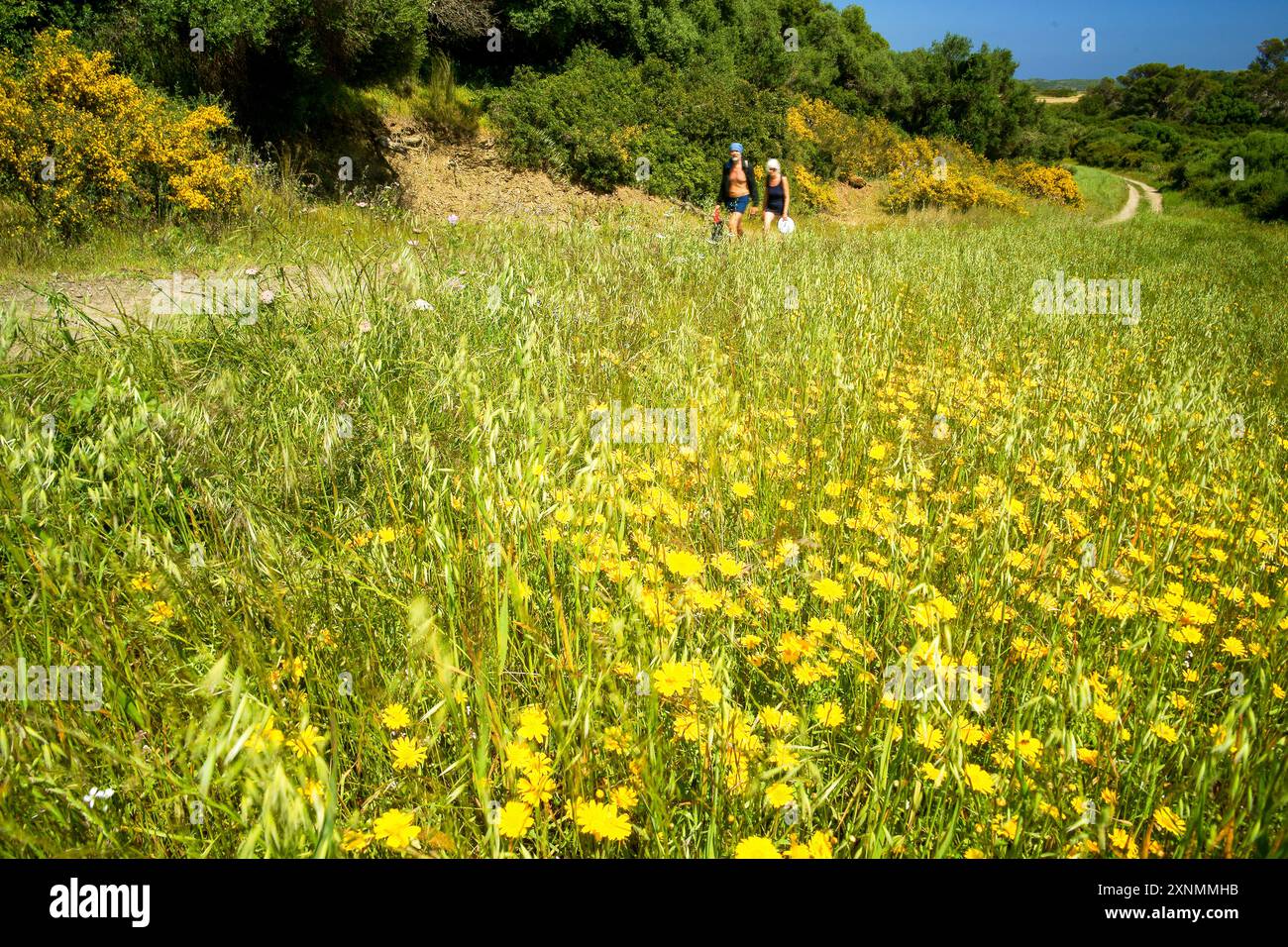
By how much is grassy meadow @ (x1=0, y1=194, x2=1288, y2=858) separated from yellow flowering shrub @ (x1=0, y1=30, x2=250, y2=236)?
16.9 ft

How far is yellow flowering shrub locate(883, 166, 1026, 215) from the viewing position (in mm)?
18578

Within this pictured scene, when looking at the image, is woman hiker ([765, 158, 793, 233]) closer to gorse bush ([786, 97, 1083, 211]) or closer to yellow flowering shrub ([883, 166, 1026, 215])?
gorse bush ([786, 97, 1083, 211])

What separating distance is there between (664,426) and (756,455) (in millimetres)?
477

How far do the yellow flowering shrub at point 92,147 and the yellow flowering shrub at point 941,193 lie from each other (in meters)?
16.9

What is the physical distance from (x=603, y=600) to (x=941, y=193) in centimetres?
2094

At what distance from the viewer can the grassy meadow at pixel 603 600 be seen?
3.82 feet

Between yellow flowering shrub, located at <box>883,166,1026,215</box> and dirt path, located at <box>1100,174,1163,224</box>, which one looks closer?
yellow flowering shrub, located at <box>883,166,1026,215</box>

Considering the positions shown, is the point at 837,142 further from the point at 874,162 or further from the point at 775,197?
the point at 775,197

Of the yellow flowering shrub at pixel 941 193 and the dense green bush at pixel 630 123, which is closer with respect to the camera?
the dense green bush at pixel 630 123

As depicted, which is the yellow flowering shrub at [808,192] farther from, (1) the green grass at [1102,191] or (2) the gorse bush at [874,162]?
(1) the green grass at [1102,191]

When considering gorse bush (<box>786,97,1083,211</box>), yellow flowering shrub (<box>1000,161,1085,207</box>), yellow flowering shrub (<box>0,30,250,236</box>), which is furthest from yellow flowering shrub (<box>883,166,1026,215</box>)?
yellow flowering shrub (<box>0,30,250,236</box>)

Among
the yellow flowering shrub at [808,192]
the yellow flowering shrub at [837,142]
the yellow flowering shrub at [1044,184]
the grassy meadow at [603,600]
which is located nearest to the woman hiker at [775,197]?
the yellow flowering shrub at [808,192]
